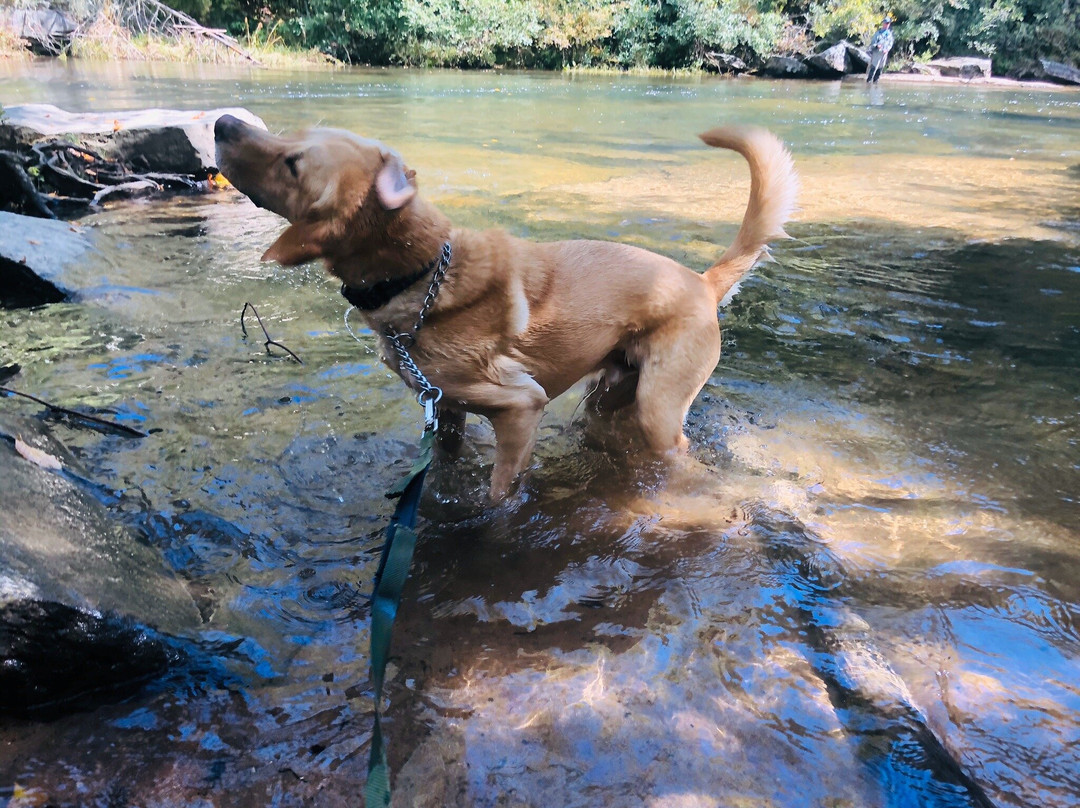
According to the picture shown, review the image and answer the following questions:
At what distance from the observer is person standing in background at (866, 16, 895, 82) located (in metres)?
30.8

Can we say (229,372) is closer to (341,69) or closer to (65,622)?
(65,622)

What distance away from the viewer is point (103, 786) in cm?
182

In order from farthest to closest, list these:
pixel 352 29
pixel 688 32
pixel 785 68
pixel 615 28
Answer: pixel 688 32 < pixel 615 28 < pixel 785 68 < pixel 352 29

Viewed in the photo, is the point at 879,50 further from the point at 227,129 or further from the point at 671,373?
the point at 227,129

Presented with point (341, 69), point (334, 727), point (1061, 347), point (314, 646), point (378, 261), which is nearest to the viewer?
point (334, 727)

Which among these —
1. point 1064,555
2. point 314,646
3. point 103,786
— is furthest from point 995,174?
point 103,786

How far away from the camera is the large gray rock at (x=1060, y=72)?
31766mm

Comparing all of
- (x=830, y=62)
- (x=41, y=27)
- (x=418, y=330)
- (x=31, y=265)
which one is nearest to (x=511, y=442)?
(x=418, y=330)

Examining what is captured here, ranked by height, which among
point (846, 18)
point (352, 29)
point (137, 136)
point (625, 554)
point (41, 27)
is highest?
point (846, 18)

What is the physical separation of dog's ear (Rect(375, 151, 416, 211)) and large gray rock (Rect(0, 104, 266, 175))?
699cm

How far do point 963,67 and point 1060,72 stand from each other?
397 centimetres

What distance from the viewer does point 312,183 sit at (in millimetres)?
2762

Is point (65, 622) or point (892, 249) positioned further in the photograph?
point (892, 249)

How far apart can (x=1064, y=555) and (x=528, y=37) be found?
114 ft
